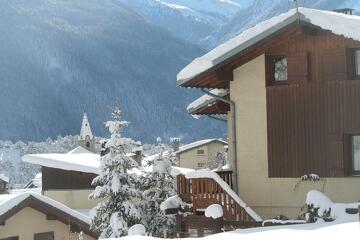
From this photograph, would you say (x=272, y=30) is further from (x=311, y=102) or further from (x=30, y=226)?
(x=30, y=226)

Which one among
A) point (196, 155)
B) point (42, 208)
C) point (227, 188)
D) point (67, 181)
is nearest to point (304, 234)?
point (227, 188)

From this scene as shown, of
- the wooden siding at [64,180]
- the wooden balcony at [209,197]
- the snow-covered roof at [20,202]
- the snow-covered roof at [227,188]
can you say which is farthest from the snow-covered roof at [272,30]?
the wooden siding at [64,180]

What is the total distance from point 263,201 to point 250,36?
155 inches

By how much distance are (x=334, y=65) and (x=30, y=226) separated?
913 cm

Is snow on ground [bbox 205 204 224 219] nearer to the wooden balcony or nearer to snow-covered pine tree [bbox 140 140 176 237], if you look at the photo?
the wooden balcony

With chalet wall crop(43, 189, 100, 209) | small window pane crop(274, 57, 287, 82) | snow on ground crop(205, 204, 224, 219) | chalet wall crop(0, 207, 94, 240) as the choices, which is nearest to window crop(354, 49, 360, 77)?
small window pane crop(274, 57, 287, 82)

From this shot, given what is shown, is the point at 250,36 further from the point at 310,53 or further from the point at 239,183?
the point at 239,183

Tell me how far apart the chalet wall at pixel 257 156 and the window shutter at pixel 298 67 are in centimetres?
73

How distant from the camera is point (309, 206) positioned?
14.6 meters

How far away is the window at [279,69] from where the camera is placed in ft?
54.9

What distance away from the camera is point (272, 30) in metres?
15.8

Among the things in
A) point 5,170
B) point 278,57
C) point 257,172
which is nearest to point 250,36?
point 278,57

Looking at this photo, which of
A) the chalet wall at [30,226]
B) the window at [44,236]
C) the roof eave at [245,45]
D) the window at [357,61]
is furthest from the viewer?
the window at [44,236]

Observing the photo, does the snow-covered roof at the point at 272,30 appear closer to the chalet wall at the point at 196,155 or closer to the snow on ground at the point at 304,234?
the snow on ground at the point at 304,234
